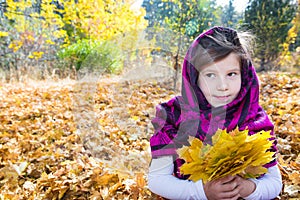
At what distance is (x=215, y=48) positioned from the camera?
1.05m

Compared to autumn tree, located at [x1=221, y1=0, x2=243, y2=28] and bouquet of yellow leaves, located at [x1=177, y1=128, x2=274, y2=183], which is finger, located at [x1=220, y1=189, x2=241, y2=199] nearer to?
bouquet of yellow leaves, located at [x1=177, y1=128, x2=274, y2=183]

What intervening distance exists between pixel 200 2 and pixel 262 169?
3.41 meters

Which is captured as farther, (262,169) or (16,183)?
(16,183)

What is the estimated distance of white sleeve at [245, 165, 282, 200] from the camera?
1.05 metres

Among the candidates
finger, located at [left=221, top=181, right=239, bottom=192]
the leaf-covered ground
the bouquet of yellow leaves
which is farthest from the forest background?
the bouquet of yellow leaves

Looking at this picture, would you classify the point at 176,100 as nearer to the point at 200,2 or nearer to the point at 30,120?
the point at 30,120

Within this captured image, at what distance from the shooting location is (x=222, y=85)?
1.03 meters

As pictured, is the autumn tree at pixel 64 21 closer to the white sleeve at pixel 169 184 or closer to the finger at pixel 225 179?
the white sleeve at pixel 169 184

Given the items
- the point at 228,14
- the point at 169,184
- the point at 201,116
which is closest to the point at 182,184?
the point at 169,184

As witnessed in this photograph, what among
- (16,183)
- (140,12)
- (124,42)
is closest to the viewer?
(16,183)

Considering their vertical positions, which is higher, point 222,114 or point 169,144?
point 222,114

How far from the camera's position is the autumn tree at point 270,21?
25.5 feet

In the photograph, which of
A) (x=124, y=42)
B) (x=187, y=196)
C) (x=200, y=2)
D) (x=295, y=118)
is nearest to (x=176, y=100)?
(x=187, y=196)

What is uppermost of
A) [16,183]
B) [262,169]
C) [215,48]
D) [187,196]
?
[215,48]
